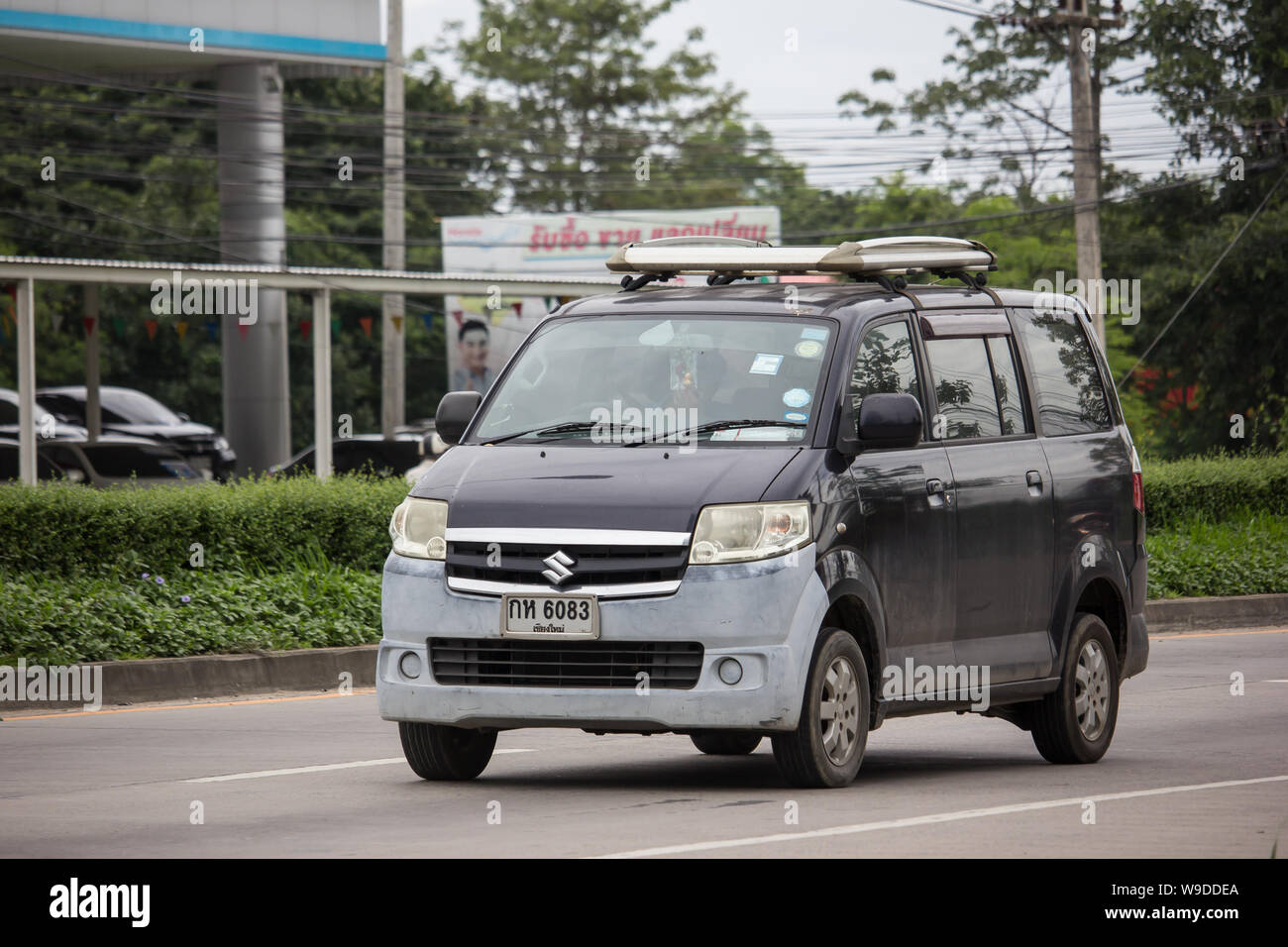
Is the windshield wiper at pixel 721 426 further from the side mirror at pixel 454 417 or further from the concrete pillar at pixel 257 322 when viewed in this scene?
the concrete pillar at pixel 257 322

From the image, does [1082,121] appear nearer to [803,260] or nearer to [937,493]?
[803,260]

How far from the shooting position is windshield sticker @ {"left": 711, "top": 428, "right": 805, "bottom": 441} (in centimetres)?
919

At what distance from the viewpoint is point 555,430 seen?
954cm

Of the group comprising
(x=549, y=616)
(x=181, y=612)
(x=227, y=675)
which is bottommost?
(x=227, y=675)

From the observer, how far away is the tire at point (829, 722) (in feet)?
29.0

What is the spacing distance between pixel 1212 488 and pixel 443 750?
16763 millimetres

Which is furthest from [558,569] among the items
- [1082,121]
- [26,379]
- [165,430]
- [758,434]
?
[165,430]

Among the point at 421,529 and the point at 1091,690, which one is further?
the point at 1091,690

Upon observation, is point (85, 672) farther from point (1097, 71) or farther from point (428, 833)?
point (1097, 71)

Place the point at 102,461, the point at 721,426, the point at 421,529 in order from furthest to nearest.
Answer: the point at 102,461
the point at 721,426
the point at 421,529

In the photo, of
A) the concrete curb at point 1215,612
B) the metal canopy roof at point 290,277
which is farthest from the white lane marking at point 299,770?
the concrete curb at point 1215,612

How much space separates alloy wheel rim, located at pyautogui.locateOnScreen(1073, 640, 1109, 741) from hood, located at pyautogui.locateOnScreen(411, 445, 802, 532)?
2.63 meters

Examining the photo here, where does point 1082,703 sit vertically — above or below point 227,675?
above
